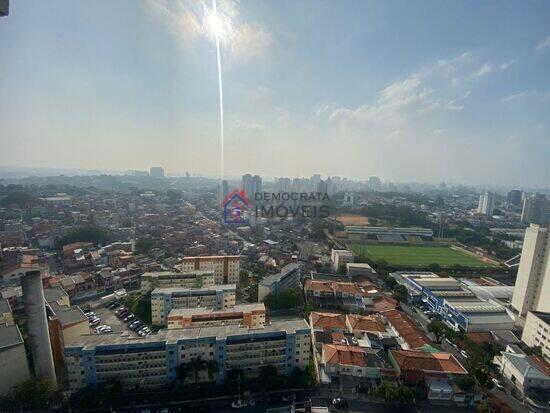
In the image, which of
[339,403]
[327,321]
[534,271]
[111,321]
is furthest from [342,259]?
[111,321]

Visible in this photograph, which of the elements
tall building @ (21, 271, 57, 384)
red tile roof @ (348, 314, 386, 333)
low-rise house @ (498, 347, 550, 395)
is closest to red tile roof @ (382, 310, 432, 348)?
red tile roof @ (348, 314, 386, 333)

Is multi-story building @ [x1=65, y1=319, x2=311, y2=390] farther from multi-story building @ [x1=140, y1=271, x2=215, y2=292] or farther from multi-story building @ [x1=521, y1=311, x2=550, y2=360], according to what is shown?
multi-story building @ [x1=521, y1=311, x2=550, y2=360]

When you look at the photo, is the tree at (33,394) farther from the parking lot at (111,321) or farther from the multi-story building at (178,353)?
the parking lot at (111,321)

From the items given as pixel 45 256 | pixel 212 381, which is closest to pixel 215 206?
pixel 45 256

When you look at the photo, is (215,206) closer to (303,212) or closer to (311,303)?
(303,212)

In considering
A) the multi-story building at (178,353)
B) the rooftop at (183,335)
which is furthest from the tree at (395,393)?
the rooftop at (183,335)

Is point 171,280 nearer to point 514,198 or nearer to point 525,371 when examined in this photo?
point 525,371
